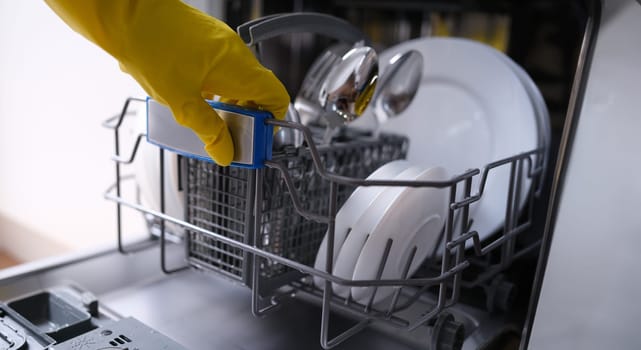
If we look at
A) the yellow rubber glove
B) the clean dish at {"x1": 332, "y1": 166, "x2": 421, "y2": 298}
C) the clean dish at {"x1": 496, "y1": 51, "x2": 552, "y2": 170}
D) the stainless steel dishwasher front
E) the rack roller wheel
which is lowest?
Result: the stainless steel dishwasher front

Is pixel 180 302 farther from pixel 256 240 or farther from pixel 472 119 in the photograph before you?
pixel 472 119

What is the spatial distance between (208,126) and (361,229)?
0.56 feet

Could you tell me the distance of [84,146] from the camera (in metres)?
0.92

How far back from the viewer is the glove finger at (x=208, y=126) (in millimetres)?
422

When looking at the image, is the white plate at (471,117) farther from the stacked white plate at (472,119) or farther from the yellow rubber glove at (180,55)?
the yellow rubber glove at (180,55)

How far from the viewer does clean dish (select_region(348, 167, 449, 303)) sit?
0.49 meters

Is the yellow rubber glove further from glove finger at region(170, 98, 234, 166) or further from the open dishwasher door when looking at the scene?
the open dishwasher door

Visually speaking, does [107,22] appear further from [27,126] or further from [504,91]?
[27,126]

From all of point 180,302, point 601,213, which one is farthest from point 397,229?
point 180,302

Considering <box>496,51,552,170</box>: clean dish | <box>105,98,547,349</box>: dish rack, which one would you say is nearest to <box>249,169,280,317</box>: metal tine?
<box>105,98,547,349</box>: dish rack

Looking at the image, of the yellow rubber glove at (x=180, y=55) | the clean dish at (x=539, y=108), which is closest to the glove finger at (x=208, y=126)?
the yellow rubber glove at (x=180, y=55)

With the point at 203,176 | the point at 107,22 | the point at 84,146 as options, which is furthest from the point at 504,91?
the point at 84,146

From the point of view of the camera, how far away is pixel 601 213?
19.4 inches

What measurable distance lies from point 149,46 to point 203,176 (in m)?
0.19
